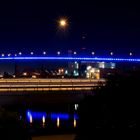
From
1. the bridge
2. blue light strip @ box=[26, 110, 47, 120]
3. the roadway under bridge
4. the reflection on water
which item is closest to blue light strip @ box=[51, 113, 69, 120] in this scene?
the reflection on water

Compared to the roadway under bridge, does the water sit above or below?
below

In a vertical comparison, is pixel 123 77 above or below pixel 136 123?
above

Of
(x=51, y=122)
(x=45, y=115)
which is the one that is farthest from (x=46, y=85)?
(x=51, y=122)

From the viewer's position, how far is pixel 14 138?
19.6 meters

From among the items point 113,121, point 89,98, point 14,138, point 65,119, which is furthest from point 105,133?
point 65,119

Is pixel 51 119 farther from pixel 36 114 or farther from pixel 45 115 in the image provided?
pixel 36 114

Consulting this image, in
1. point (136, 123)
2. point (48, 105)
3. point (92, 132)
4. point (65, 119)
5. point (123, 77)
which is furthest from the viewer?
point (48, 105)

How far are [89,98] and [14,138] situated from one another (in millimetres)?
3108

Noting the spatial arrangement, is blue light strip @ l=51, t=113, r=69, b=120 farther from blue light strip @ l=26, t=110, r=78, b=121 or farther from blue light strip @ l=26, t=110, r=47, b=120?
blue light strip @ l=26, t=110, r=47, b=120

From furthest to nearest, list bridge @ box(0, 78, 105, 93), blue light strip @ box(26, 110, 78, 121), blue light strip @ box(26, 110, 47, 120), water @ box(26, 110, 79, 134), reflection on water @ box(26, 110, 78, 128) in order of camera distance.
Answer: bridge @ box(0, 78, 105, 93) < blue light strip @ box(26, 110, 47, 120) < blue light strip @ box(26, 110, 78, 121) < reflection on water @ box(26, 110, 78, 128) < water @ box(26, 110, 79, 134)

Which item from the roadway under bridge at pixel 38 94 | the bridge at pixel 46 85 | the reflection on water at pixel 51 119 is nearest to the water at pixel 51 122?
the reflection on water at pixel 51 119

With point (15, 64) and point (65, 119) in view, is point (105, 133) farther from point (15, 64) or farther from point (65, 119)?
point (15, 64)

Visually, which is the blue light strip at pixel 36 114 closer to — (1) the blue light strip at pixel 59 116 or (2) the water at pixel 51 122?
(2) the water at pixel 51 122

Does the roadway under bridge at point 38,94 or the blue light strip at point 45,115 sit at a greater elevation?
the roadway under bridge at point 38,94
